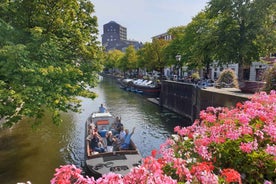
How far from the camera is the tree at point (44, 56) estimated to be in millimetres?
8172

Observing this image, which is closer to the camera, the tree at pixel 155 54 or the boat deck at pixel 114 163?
the boat deck at pixel 114 163

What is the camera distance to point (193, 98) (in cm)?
2450

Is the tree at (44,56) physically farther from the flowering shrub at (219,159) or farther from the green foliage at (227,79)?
the green foliage at (227,79)

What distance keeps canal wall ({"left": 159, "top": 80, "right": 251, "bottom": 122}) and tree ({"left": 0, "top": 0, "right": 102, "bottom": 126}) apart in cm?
902

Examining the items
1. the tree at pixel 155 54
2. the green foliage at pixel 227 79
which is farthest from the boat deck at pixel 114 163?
the tree at pixel 155 54

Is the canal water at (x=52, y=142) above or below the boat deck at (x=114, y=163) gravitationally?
below

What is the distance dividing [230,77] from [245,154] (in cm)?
1922

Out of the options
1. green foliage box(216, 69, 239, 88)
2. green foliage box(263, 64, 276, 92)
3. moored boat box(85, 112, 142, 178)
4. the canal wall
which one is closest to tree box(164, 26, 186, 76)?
the canal wall

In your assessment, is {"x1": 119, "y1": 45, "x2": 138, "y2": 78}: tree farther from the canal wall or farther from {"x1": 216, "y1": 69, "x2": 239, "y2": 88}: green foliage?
{"x1": 216, "y1": 69, "x2": 239, "y2": 88}: green foliage

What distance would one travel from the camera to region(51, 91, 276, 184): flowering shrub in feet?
9.87

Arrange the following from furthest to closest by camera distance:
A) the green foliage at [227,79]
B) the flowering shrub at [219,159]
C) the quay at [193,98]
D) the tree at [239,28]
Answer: the tree at [239,28] < the green foliage at [227,79] < the quay at [193,98] < the flowering shrub at [219,159]

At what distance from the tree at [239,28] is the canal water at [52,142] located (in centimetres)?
840

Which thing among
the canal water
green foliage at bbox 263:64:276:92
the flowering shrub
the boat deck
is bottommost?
the canal water

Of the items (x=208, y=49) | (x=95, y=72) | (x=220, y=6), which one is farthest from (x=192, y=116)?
(x=95, y=72)
